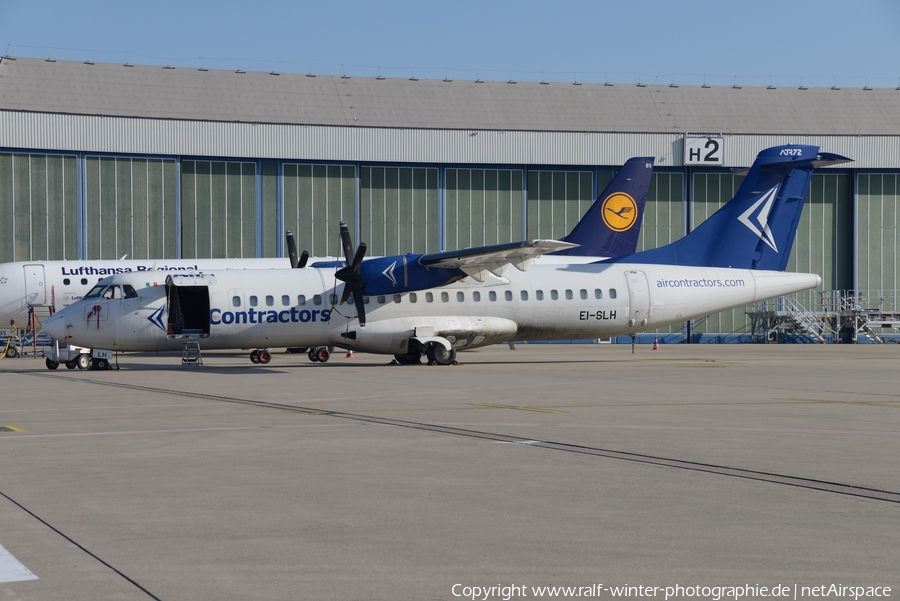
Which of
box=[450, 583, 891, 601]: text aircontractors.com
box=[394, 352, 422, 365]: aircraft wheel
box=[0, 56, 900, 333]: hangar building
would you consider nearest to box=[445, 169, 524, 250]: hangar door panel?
box=[0, 56, 900, 333]: hangar building

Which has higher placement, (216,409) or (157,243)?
(157,243)

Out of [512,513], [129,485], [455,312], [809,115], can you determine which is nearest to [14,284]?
[455,312]

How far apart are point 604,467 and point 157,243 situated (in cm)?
4862

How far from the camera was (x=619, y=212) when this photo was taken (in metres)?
43.2

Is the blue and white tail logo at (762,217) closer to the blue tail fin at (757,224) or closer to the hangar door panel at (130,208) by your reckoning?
the blue tail fin at (757,224)

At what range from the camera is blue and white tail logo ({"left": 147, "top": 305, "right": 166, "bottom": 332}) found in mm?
29266

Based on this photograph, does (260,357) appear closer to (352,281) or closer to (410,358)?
(410,358)

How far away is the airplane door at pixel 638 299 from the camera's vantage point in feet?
109

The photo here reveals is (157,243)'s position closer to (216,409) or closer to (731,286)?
(731,286)

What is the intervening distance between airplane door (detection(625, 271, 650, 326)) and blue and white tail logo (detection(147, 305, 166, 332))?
49.5 ft

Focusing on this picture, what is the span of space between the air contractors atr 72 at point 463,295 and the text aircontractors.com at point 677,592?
74.3 feet

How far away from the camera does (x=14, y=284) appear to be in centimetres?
3931

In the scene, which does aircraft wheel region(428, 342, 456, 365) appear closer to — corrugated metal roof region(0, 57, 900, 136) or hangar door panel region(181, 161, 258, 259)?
hangar door panel region(181, 161, 258, 259)

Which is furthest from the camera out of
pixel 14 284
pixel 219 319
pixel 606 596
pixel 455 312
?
pixel 14 284
